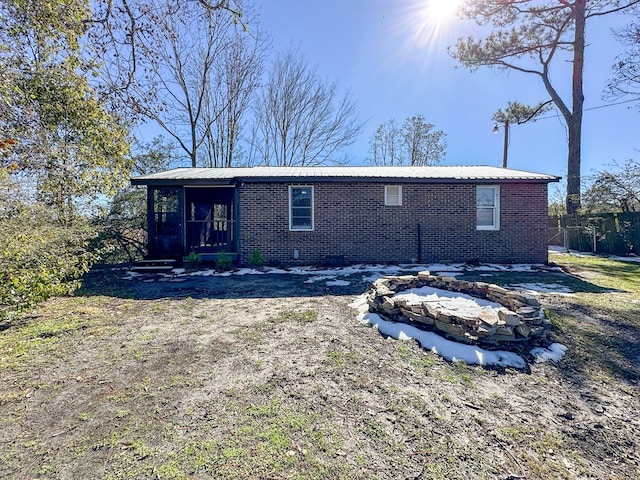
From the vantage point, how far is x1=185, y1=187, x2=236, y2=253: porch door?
1034 centimetres

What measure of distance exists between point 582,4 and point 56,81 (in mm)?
21198

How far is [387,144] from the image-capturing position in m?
24.0

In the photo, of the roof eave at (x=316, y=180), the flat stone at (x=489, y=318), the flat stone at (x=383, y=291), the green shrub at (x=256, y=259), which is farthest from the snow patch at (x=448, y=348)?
the roof eave at (x=316, y=180)

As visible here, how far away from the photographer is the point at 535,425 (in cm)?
221

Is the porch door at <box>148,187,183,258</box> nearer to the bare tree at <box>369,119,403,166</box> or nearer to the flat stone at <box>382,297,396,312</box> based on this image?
the flat stone at <box>382,297,396,312</box>

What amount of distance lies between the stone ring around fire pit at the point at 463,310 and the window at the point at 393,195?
14.7ft

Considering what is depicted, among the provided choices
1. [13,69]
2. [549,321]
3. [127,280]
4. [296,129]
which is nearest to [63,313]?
[127,280]

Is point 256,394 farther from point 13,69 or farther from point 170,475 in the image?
point 13,69

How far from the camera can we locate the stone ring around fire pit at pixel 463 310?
138 inches

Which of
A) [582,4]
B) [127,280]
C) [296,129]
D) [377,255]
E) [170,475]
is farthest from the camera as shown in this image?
[296,129]

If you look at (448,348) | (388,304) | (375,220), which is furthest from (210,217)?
(448,348)

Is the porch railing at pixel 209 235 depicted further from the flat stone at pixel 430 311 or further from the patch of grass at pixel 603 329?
the patch of grass at pixel 603 329

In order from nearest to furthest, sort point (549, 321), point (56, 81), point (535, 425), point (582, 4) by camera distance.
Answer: point (535, 425) < point (549, 321) < point (56, 81) < point (582, 4)

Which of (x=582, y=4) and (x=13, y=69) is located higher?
(x=582, y=4)
